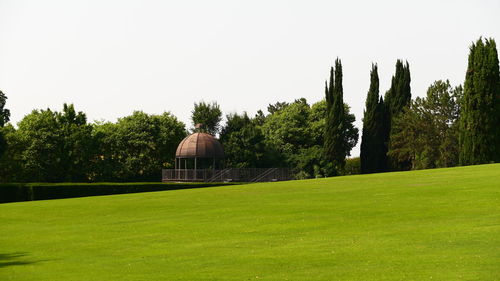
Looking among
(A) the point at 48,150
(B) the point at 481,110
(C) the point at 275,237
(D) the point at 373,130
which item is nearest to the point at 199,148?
(A) the point at 48,150

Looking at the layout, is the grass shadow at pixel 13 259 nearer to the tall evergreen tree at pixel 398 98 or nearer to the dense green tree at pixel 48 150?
the dense green tree at pixel 48 150

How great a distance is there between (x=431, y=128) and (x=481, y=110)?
17.5 m

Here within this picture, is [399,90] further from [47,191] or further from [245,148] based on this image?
[47,191]

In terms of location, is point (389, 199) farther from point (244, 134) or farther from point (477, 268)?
point (244, 134)

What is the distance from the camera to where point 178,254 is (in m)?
19.8

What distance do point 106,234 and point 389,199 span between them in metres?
13.2

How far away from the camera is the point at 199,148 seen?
244ft

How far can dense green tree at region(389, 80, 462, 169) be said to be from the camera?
253 ft

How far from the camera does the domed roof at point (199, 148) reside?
7431 cm

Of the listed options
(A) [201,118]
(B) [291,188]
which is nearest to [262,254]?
(B) [291,188]

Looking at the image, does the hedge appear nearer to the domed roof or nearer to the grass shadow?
the domed roof

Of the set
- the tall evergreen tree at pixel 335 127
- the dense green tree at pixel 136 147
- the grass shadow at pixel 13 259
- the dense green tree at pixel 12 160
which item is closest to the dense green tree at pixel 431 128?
the tall evergreen tree at pixel 335 127

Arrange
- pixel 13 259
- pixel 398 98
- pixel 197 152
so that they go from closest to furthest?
pixel 13 259, pixel 197 152, pixel 398 98

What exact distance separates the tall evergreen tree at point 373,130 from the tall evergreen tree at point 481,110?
18.9 meters
